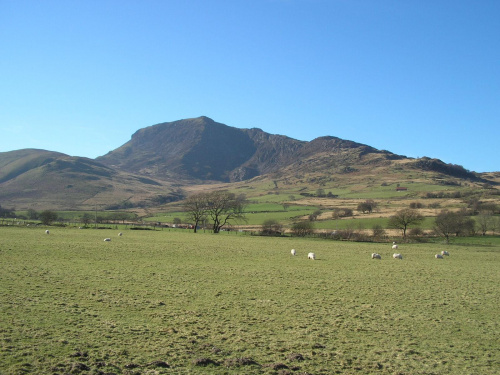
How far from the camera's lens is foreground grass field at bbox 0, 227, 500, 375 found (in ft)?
34.6

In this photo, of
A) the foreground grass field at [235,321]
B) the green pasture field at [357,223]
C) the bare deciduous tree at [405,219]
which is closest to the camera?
the foreground grass field at [235,321]

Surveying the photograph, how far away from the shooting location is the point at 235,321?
14547 mm

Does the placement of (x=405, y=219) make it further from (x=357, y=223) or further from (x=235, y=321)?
(x=235, y=321)

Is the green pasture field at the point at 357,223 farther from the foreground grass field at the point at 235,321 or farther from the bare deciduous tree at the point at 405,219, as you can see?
the foreground grass field at the point at 235,321

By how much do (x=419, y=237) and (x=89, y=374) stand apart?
6854 cm

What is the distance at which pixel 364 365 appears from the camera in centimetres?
1089

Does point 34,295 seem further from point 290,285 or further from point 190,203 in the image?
point 190,203

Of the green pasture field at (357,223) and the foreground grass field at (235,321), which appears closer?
the foreground grass field at (235,321)

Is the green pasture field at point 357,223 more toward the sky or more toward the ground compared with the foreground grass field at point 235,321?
more toward the sky

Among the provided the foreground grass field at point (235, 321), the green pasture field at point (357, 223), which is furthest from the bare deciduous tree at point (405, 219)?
the foreground grass field at point (235, 321)

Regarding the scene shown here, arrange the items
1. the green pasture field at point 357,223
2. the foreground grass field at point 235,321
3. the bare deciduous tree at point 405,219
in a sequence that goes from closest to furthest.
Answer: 1. the foreground grass field at point 235,321
2. the bare deciduous tree at point 405,219
3. the green pasture field at point 357,223

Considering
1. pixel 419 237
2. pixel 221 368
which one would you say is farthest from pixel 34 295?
pixel 419 237

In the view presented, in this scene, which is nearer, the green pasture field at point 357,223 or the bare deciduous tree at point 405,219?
the bare deciduous tree at point 405,219

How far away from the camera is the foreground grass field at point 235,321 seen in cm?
1055
